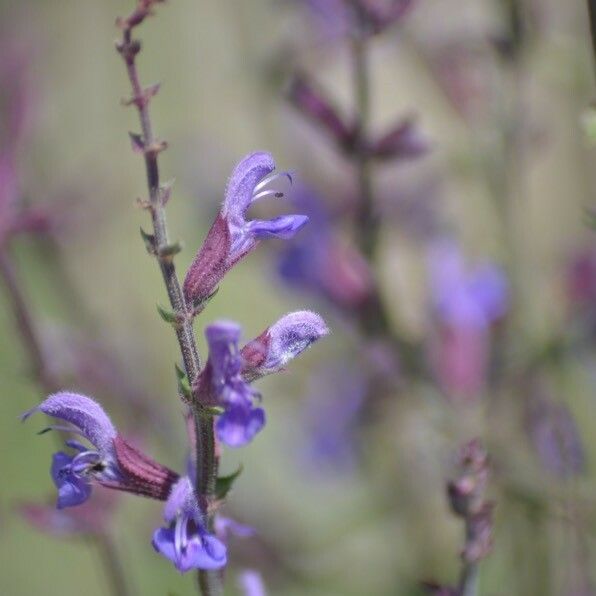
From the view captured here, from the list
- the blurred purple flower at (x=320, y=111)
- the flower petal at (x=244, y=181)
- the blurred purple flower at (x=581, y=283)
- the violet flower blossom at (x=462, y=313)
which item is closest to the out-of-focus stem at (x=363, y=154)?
the blurred purple flower at (x=320, y=111)

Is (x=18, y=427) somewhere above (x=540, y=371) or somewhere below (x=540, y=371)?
below

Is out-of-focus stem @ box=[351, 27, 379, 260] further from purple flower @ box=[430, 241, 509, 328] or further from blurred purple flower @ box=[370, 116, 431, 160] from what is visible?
purple flower @ box=[430, 241, 509, 328]

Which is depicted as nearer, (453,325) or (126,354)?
(453,325)

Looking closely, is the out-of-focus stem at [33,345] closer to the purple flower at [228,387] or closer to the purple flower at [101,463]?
the purple flower at [101,463]

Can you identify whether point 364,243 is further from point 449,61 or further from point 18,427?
point 18,427

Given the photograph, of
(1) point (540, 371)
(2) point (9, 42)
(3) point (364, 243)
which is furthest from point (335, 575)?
(2) point (9, 42)

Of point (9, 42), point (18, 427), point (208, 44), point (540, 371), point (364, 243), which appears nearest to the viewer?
point (364, 243)

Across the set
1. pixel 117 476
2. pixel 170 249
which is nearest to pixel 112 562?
pixel 117 476

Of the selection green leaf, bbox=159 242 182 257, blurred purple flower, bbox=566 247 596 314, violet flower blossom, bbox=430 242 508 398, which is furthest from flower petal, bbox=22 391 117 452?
blurred purple flower, bbox=566 247 596 314
